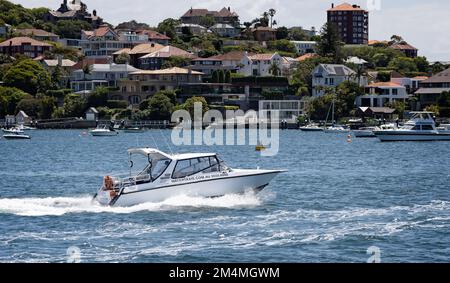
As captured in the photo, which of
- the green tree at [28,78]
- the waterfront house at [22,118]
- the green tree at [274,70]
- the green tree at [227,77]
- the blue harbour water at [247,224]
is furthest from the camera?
the green tree at [274,70]

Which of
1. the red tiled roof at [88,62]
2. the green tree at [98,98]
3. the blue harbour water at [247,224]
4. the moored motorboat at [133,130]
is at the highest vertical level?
the red tiled roof at [88,62]

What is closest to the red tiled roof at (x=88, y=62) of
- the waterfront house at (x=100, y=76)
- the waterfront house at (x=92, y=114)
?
the waterfront house at (x=100, y=76)

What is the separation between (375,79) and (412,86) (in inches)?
364

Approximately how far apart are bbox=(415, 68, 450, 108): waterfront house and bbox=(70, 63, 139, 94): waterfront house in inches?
2168

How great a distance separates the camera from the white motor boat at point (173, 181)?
1222 inches

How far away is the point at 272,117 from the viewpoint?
511 ft

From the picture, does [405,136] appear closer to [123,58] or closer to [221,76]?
[221,76]

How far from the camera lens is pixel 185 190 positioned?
3136 centimetres

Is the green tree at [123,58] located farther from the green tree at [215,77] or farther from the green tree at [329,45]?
the green tree at [329,45]

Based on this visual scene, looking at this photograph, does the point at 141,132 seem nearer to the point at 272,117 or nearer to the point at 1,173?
the point at 272,117

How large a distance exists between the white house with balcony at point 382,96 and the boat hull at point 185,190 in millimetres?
123132

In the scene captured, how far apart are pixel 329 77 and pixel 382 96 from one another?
12534 millimetres

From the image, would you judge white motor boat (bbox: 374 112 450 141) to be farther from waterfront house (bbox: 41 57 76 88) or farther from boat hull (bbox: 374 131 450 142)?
waterfront house (bbox: 41 57 76 88)

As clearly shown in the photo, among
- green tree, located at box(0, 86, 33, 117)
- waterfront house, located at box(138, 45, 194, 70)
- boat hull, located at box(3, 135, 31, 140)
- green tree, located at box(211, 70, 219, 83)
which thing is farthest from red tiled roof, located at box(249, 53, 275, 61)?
boat hull, located at box(3, 135, 31, 140)
